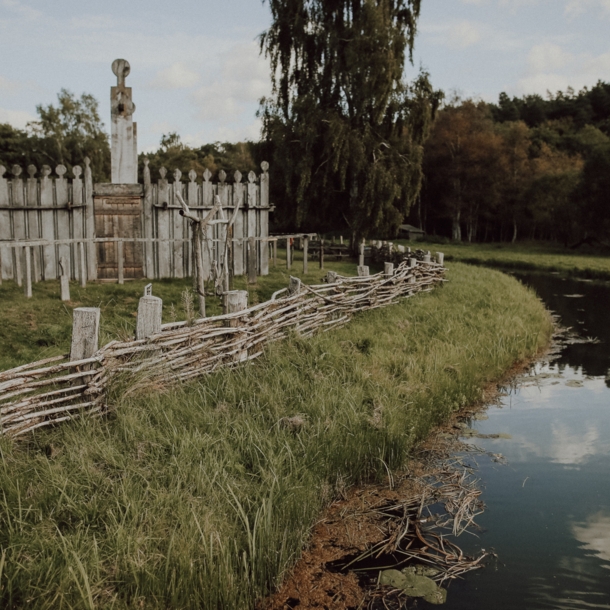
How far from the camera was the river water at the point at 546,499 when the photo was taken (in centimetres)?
363

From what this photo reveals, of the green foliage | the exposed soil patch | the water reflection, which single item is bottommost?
the water reflection

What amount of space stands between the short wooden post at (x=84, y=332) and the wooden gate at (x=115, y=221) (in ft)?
23.7

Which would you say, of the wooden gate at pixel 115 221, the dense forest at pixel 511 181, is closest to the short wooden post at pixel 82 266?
the wooden gate at pixel 115 221

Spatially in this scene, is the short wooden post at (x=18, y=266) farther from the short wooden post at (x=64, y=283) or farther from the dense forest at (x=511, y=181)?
the dense forest at (x=511, y=181)

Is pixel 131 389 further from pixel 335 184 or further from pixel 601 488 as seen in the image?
pixel 335 184

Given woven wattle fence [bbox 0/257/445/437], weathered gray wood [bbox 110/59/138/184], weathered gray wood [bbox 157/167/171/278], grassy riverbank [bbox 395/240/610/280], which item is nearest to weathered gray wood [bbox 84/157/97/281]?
weathered gray wood [bbox 110/59/138/184]

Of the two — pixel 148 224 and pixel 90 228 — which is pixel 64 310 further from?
pixel 148 224

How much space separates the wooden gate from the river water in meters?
7.45

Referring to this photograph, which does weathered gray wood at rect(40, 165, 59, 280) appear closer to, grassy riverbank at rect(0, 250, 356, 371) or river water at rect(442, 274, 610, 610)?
grassy riverbank at rect(0, 250, 356, 371)

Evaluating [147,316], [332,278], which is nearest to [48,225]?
[332,278]

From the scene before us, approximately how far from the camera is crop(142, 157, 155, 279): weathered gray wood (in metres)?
11.4

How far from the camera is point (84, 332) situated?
445 cm

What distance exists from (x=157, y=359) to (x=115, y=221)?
712 cm

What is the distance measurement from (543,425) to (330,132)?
45.6 ft
